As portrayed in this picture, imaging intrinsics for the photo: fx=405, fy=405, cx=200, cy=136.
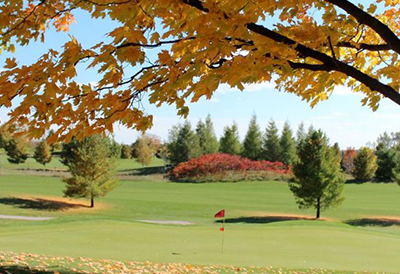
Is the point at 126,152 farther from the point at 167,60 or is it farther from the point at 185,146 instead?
the point at 167,60

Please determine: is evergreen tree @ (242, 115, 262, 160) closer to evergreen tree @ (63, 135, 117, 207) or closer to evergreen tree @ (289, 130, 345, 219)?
evergreen tree @ (289, 130, 345, 219)

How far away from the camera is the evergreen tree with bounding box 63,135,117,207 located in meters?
25.7

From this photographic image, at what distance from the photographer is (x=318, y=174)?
76.5 feet

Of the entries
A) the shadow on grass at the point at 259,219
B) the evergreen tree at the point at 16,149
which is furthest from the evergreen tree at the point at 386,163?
the evergreen tree at the point at 16,149

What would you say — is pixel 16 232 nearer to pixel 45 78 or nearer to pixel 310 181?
pixel 45 78

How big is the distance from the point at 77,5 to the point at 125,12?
139cm

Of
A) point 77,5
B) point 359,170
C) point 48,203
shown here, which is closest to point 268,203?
point 48,203

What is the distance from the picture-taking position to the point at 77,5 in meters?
4.27

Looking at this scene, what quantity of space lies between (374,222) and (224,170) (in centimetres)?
2424

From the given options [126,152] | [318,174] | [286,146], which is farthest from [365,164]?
[126,152]

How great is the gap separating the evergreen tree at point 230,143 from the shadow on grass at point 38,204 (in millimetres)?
32062

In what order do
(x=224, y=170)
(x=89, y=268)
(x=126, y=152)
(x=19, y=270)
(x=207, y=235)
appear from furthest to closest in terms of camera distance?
(x=126, y=152) < (x=224, y=170) < (x=207, y=235) < (x=89, y=268) < (x=19, y=270)

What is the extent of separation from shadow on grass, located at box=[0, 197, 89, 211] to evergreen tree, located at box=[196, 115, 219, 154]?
33.8 metres

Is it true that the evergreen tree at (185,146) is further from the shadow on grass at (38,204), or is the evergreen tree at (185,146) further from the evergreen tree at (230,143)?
the shadow on grass at (38,204)
